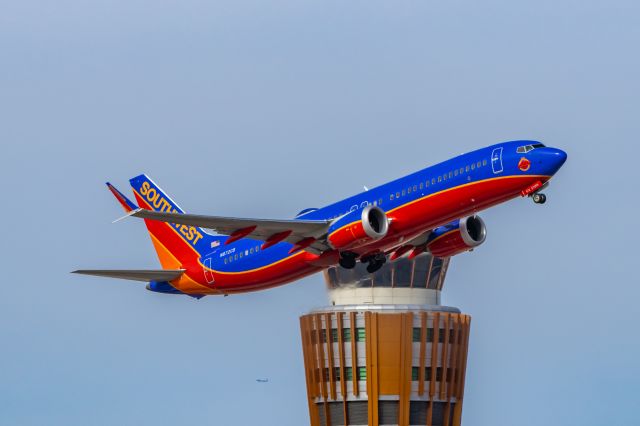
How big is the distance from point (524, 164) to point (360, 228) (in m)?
10.1

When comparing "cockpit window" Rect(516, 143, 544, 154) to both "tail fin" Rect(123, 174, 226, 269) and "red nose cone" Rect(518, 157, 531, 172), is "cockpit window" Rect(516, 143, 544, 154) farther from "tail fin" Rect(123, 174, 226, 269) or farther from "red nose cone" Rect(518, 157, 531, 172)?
"tail fin" Rect(123, 174, 226, 269)

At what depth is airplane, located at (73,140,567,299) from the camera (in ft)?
261

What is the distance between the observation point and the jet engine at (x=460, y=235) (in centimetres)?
8894

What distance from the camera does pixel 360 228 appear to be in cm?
8162

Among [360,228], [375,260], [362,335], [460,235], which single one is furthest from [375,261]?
[362,335]

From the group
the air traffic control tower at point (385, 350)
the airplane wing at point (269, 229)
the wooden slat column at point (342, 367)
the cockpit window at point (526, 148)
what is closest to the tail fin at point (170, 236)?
the airplane wing at point (269, 229)

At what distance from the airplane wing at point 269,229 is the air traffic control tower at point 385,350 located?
213 feet

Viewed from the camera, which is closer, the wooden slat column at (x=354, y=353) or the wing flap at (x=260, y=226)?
the wing flap at (x=260, y=226)

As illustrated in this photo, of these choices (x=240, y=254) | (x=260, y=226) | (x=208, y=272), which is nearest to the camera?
(x=260, y=226)

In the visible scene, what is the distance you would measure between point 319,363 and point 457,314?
53.1 ft

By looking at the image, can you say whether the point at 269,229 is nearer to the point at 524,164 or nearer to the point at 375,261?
the point at 375,261

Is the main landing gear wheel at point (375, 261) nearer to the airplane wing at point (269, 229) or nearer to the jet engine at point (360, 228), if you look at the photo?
the airplane wing at point (269, 229)

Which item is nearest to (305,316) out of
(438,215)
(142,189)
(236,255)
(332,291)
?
(332,291)

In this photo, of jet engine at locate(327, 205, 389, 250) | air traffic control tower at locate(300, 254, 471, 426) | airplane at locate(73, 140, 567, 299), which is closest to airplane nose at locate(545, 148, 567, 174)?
airplane at locate(73, 140, 567, 299)
